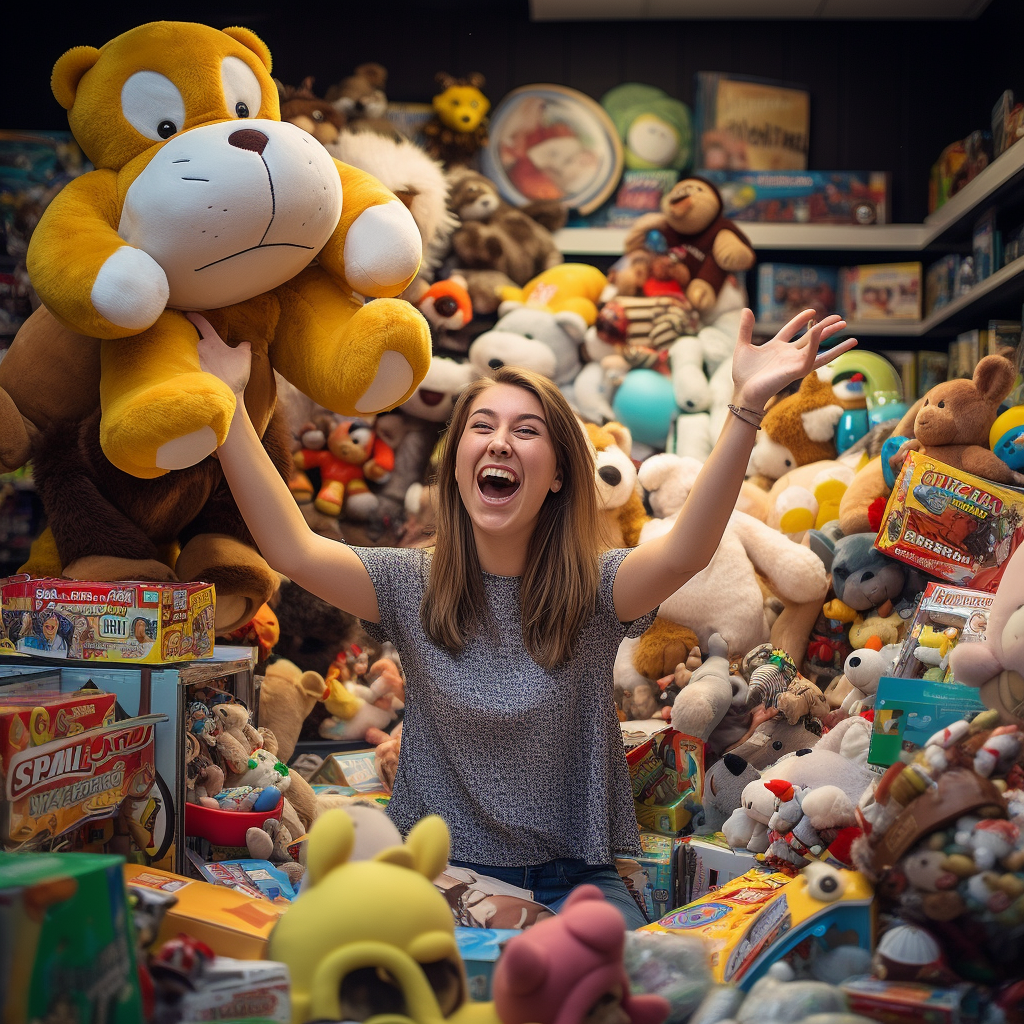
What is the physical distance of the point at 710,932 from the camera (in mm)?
948

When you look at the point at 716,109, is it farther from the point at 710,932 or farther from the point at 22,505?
the point at 710,932

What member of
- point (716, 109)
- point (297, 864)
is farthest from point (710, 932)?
point (716, 109)

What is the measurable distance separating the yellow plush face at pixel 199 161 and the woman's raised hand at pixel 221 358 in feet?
0.09

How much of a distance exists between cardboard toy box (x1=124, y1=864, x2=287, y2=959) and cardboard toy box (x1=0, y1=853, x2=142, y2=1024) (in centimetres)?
4

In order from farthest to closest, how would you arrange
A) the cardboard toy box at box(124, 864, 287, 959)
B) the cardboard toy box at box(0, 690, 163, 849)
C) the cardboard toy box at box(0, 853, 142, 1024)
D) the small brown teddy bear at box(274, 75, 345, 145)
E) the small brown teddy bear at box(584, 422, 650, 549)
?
the small brown teddy bear at box(274, 75, 345, 145) < the small brown teddy bear at box(584, 422, 650, 549) < the cardboard toy box at box(0, 690, 163, 849) < the cardboard toy box at box(124, 864, 287, 959) < the cardboard toy box at box(0, 853, 142, 1024)

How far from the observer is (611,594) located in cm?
128

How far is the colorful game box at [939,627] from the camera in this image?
3.67ft

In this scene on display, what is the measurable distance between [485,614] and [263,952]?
638mm

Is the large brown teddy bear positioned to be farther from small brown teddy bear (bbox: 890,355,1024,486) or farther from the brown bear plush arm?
the brown bear plush arm

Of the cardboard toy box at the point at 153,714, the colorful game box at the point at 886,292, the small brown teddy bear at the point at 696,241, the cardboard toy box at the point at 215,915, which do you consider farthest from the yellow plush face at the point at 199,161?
the colorful game box at the point at 886,292

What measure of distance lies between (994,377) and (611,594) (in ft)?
2.79

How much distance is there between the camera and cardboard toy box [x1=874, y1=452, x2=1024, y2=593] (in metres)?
1.46

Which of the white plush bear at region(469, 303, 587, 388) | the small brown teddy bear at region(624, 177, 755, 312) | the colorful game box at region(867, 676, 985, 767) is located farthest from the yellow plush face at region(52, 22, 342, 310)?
the small brown teddy bear at region(624, 177, 755, 312)

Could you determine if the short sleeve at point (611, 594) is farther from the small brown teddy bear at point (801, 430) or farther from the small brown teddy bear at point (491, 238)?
the small brown teddy bear at point (491, 238)
